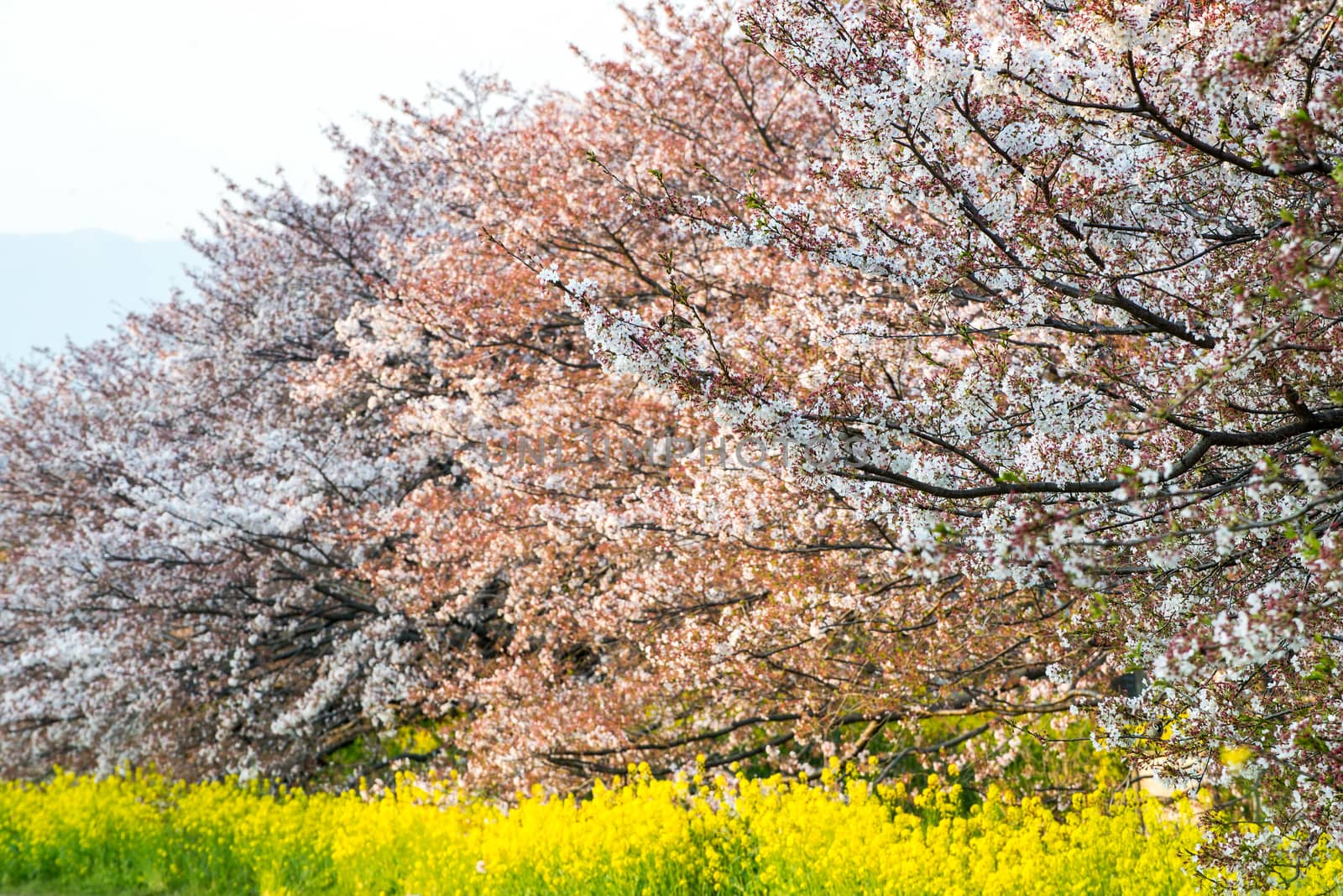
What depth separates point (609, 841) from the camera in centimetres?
654

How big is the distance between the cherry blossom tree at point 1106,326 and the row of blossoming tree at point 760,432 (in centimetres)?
2

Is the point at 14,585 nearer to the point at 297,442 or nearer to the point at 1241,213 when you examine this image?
the point at 297,442

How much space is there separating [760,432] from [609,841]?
4.11m

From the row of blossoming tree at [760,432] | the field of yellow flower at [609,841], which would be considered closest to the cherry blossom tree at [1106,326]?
the row of blossoming tree at [760,432]

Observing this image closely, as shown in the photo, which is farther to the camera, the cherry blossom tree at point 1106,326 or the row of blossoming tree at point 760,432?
the row of blossoming tree at point 760,432

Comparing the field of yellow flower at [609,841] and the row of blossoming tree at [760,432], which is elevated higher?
the row of blossoming tree at [760,432]

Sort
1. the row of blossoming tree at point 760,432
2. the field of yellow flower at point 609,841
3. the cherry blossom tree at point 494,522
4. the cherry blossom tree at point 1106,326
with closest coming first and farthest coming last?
1. the cherry blossom tree at point 1106,326
2. the row of blossoming tree at point 760,432
3. the field of yellow flower at point 609,841
4. the cherry blossom tree at point 494,522

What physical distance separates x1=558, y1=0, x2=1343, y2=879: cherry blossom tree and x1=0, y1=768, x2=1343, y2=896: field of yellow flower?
1.55 meters

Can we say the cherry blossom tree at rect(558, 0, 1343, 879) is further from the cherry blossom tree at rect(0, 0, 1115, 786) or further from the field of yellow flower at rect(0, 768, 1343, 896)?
the field of yellow flower at rect(0, 768, 1343, 896)

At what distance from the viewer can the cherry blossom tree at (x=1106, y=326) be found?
2.89 m

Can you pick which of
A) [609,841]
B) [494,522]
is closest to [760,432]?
[609,841]

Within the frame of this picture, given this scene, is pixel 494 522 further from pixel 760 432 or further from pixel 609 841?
pixel 760 432

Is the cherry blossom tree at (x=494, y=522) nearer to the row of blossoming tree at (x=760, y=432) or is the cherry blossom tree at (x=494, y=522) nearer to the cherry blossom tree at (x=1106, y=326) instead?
the row of blossoming tree at (x=760, y=432)

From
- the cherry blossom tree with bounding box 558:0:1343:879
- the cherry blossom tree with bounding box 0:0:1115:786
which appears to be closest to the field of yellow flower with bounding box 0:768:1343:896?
the cherry blossom tree with bounding box 0:0:1115:786
